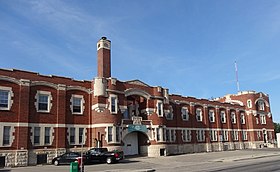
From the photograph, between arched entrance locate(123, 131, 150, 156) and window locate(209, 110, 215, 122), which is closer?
arched entrance locate(123, 131, 150, 156)

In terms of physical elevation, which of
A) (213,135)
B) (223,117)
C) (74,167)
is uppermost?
(223,117)

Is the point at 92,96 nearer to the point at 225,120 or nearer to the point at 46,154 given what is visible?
the point at 46,154

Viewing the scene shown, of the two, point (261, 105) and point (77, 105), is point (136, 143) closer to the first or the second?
point (77, 105)

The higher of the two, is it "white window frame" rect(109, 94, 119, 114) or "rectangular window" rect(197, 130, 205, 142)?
"white window frame" rect(109, 94, 119, 114)

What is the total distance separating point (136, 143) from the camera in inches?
1496

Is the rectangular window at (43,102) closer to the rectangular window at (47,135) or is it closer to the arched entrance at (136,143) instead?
the rectangular window at (47,135)

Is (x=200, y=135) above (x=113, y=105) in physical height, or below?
below

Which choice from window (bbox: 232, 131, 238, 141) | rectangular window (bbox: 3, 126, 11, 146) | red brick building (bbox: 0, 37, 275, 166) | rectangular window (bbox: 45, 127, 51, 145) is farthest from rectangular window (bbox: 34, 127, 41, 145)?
window (bbox: 232, 131, 238, 141)

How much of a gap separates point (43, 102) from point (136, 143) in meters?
13.8

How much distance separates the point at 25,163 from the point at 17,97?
6667mm

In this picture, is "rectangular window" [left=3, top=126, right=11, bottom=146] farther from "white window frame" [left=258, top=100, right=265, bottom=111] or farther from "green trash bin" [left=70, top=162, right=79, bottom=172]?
"white window frame" [left=258, top=100, right=265, bottom=111]

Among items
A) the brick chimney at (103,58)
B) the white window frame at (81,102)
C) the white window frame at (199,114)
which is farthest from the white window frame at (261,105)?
the white window frame at (81,102)

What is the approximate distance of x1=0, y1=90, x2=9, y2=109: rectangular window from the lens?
91.7 ft

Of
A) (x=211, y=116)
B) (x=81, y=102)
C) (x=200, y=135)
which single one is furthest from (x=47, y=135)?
(x=211, y=116)
